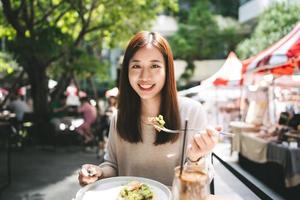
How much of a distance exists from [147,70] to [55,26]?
869 cm

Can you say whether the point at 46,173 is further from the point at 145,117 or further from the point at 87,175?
the point at 87,175

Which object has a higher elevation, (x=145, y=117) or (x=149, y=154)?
(x=145, y=117)

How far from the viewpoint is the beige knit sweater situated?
1.79m

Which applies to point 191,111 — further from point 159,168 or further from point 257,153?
point 257,153

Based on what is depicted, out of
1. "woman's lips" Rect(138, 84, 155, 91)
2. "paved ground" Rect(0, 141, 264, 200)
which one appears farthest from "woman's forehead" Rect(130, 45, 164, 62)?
"paved ground" Rect(0, 141, 264, 200)

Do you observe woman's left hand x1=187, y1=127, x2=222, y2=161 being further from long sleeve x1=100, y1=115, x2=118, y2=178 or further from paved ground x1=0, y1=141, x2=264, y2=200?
paved ground x1=0, y1=141, x2=264, y2=200

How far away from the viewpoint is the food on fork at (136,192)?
4.54ft

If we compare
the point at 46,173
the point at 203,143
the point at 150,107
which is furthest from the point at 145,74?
the point at 46,173

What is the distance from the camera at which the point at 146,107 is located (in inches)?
74.9

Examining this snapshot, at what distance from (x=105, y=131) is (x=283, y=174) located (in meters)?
4.96

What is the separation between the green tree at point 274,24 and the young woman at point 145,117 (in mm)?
17158

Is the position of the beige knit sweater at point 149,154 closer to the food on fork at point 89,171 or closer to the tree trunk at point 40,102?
the food on fork at point 89,171

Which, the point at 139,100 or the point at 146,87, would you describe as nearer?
the point at 146,87

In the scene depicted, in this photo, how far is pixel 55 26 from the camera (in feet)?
31.5
